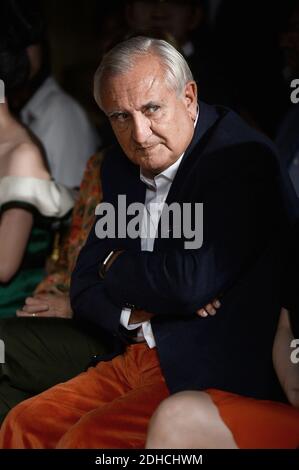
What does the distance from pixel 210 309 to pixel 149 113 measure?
0.55 m

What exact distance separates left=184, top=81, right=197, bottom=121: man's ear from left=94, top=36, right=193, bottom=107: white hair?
0.02 meters

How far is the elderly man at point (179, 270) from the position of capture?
2529 mm

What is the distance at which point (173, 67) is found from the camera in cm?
260

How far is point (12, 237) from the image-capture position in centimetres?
321

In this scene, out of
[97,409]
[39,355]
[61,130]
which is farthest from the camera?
[61,130]

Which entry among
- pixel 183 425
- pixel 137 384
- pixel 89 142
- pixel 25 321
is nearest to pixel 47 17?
pixel 89 142

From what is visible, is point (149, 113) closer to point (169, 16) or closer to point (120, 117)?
point (120, 117)

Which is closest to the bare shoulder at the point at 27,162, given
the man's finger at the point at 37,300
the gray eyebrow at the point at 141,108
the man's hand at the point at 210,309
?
the man's finger at the point at 37,300

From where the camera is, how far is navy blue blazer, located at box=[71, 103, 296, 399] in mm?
2527

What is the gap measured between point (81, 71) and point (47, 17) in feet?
1.05

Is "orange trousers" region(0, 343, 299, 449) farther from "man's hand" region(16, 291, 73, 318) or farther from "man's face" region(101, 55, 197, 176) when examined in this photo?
"man's face" region(101, 55, 197, 176)

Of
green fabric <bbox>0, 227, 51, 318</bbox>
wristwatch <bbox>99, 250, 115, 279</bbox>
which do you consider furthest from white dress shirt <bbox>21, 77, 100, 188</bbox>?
wristwatch <bbox>99, 250, 115, 279</bbox>

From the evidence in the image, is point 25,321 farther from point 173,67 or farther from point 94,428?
point 173,67

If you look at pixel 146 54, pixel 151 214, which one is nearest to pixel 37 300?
pixel 151 214
